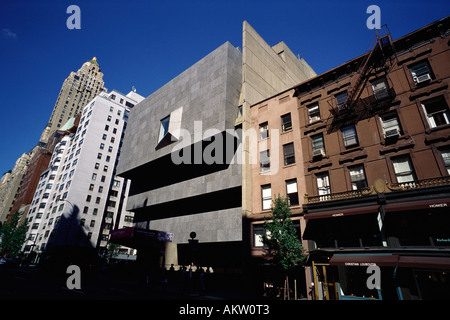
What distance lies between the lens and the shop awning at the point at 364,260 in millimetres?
13745

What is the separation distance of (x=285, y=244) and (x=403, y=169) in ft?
31.7

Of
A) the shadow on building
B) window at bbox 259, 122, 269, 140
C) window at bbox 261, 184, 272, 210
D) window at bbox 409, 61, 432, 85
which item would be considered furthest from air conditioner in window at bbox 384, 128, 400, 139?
the shadow on building

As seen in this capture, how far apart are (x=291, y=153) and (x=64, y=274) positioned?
29147 millimetres

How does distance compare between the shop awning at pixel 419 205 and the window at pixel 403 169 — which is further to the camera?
the window at pixel 403 169

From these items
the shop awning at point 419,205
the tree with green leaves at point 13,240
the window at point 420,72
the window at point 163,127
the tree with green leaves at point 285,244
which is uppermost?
the window at point 163,127

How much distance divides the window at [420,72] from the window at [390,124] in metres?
2.83

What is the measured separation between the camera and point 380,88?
1922 cm

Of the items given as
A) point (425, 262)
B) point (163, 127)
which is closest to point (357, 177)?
point (425, 262)

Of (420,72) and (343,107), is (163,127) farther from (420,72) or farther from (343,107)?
(420,72)

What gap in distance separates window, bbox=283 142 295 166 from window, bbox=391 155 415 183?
26.5 feet

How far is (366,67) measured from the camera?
20.2 m

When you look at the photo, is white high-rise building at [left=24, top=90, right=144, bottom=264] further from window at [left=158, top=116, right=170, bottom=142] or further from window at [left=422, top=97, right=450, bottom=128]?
window at [left=422, top=97, right=450, bottom=128]

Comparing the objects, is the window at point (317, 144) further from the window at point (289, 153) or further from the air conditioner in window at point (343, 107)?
the air conditioner in window at point (343, 107)

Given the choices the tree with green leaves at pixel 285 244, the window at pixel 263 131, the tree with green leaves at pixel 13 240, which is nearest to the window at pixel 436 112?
the tree with green leaves at pixel 285 244
